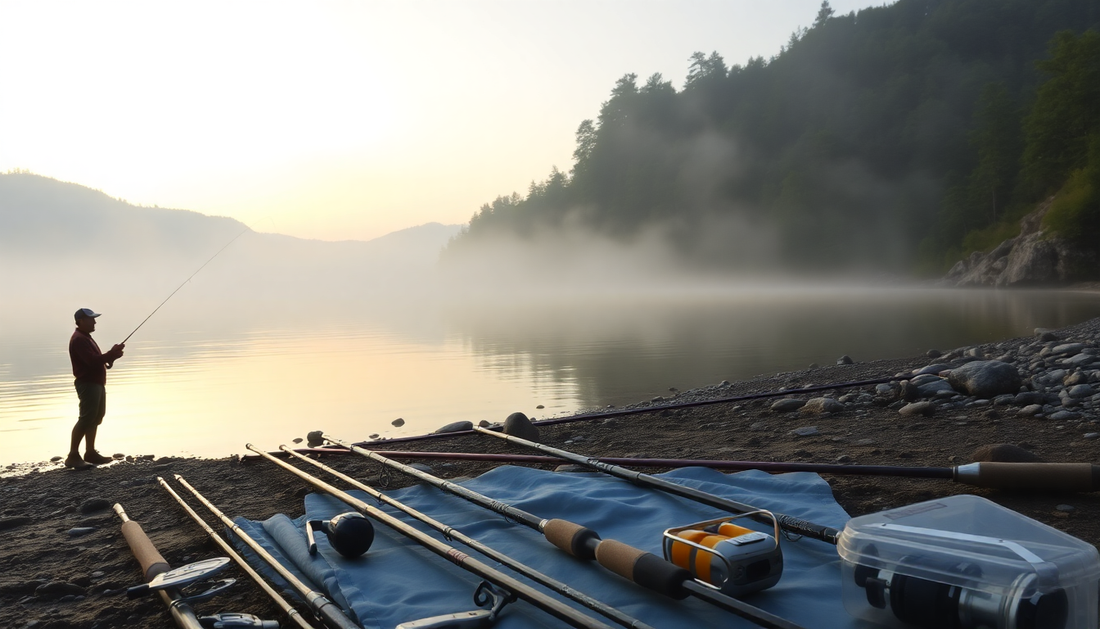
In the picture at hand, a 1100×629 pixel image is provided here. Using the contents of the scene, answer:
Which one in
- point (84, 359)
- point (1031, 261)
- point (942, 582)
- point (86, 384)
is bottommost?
point (942, 582)

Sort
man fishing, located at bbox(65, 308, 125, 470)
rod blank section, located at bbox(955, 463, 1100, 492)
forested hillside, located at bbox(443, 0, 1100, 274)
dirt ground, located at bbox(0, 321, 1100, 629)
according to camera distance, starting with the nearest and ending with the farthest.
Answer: dirt ground, located at bbox(0, 321, 1100, 629)
rod blank section, located at bbox(955, 463, 1100, 492)
man fishing, located at bbox(65, 308, 125, 470)
forested hillside, located at bbox(443, 0, 1100, 274)

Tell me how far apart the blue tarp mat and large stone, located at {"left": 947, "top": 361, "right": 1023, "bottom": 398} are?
389 centimetres

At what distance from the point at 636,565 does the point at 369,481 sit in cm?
352

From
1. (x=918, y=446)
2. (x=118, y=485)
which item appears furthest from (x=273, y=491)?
(x=918, y=446)

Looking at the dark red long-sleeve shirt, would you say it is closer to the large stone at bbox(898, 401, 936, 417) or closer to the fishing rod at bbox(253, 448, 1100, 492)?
the fishing rod at bbox(253, 448, 1100, 492)

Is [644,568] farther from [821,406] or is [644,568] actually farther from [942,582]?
[821,406]

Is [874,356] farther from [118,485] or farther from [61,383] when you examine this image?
[61,383]

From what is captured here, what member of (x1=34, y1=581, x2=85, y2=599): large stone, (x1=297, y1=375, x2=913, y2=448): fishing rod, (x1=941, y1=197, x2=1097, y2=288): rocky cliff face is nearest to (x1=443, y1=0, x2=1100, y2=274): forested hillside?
(x1=941, y1=197, x2=1097, y2=288): rocky cliff face

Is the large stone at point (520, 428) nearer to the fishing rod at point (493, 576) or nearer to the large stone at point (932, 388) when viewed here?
the fishing rod at point (493, 576)

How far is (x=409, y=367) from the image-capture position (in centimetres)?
1891

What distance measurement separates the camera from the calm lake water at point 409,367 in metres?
11.9

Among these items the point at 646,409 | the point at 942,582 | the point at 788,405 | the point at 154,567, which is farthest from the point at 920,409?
the point at 154,567

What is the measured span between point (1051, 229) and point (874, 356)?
34.3 metres

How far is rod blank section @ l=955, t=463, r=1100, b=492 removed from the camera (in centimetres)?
448
